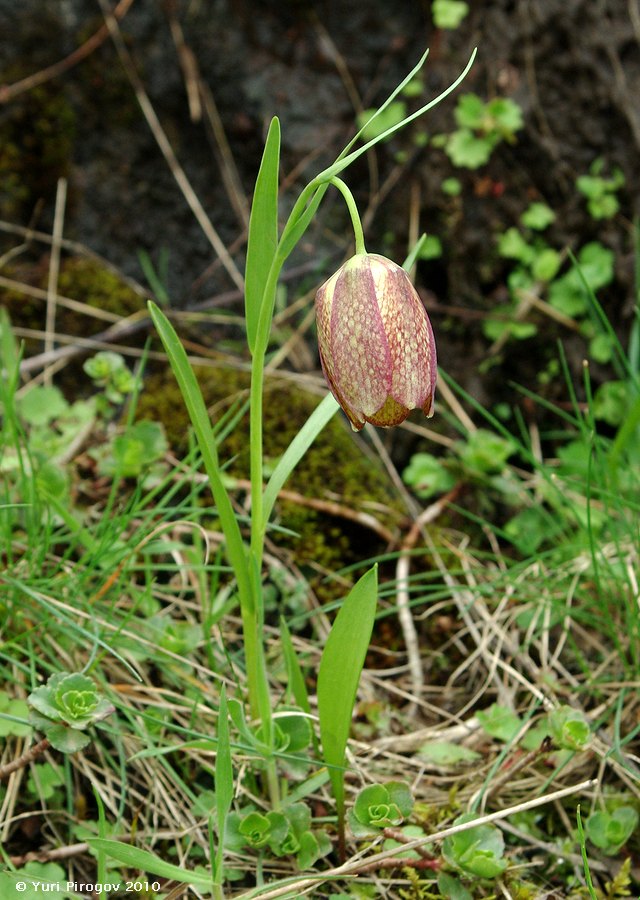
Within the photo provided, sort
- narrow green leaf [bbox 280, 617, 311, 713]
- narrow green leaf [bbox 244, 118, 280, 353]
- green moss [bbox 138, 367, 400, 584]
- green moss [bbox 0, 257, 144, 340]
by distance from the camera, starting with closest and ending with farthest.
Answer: narrow green leaf [bbox 244, 118, 280, 353] → narrow green leaf [bbox 280, 617, 311, 713] → green moss [bbox 138, 367, 400, 584] → green moss [bbox 0, 257, 144, 340]

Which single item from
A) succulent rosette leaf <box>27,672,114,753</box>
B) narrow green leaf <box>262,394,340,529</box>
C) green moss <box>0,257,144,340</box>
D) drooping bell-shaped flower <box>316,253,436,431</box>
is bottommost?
succulent rosette leaf <box>27,672,114,753</box>

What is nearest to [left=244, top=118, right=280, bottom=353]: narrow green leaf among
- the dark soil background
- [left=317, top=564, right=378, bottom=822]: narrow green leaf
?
[left=317, top=564, right=378, bottom=822]: narrow green leaf

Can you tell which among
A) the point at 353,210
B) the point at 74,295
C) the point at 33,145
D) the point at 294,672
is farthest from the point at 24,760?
the point at 33,145

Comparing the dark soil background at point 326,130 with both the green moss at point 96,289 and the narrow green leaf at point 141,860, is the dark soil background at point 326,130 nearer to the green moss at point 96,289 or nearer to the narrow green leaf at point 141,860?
the green moss at point 96,289

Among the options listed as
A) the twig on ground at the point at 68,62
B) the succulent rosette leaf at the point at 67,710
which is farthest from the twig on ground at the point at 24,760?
the twig on ground at the point at 68,62

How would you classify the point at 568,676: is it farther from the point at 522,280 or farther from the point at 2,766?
the point at 522,280

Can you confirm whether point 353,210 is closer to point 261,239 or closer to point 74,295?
point 261,239

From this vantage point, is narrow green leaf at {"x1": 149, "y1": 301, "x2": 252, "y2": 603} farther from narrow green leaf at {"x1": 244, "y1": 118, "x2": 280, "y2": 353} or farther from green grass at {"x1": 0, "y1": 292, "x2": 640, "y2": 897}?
green grass at {"x1": 0, "y1": 292, "x2": 640, "y2": 897}
